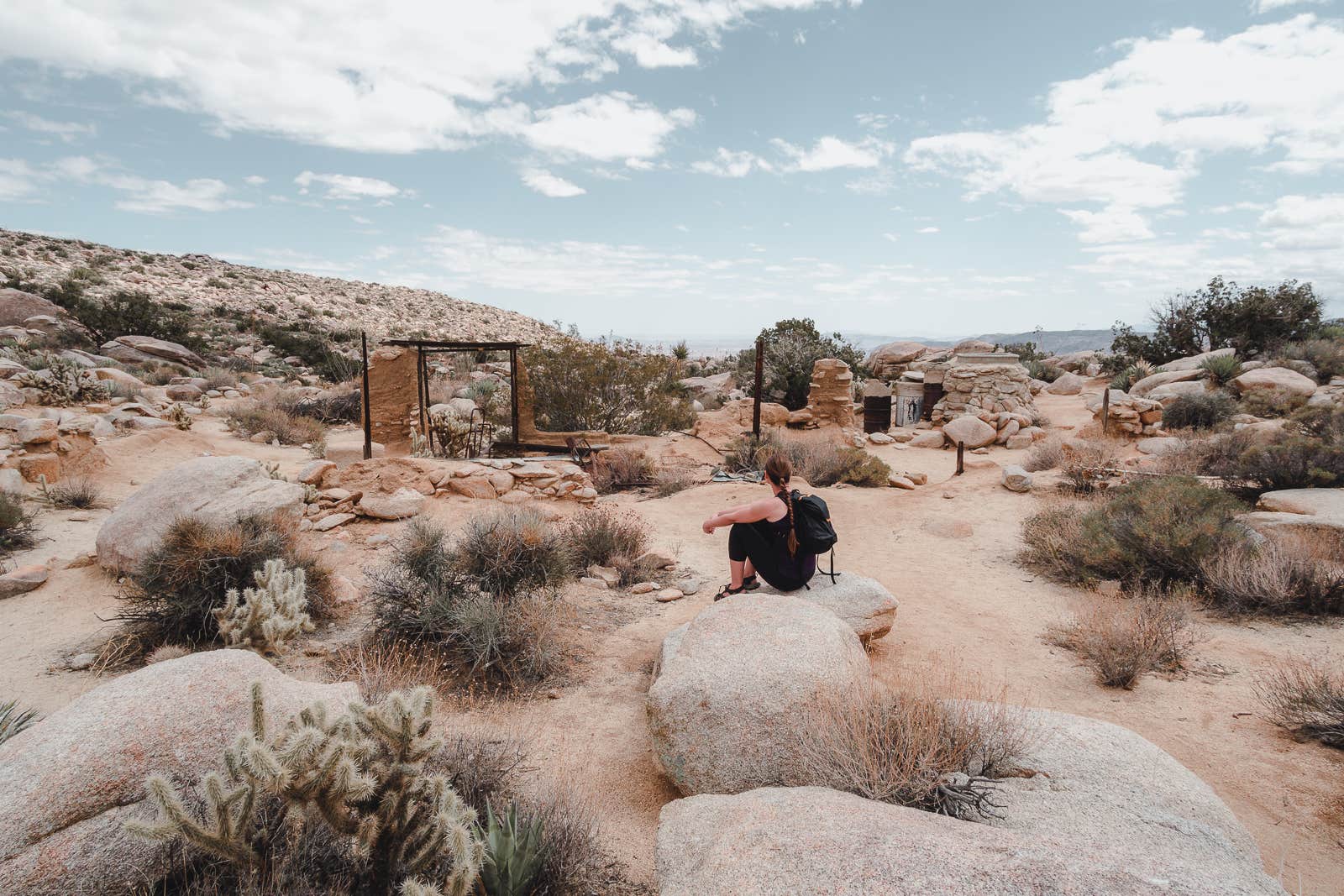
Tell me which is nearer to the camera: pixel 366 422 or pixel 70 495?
pixel 70 495

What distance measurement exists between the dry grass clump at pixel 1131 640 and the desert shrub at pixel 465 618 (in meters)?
4.06

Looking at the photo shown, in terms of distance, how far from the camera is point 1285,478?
8352mm

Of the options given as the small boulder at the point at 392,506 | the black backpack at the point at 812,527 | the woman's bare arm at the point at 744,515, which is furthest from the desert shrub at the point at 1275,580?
the small boulder at the point at 392,506

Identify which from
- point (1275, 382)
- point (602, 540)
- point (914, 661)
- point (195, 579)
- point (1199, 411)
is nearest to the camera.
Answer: point (195, 579)

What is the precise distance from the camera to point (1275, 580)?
5.48 m

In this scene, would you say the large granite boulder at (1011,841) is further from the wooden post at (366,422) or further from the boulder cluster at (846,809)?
the wooden post at (366,422)

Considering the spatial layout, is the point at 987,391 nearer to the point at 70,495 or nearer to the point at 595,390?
the point at 595,390

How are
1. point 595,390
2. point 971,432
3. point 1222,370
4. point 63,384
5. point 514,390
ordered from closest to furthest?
point 514,390 → point 63,384 → point 595,390 → point 971,432 → point 1222,370

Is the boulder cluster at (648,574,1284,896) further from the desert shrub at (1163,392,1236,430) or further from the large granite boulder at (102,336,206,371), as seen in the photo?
the large granite boulder at (102,336,206,371)

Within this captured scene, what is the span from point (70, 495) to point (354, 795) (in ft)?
28.1

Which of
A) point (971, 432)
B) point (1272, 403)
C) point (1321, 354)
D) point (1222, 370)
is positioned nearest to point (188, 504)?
point (971, 432)

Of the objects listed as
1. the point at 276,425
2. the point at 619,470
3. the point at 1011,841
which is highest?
the point at 276,425

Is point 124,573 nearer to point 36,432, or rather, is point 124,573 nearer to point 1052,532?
point 36,432

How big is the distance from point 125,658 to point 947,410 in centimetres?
1787
